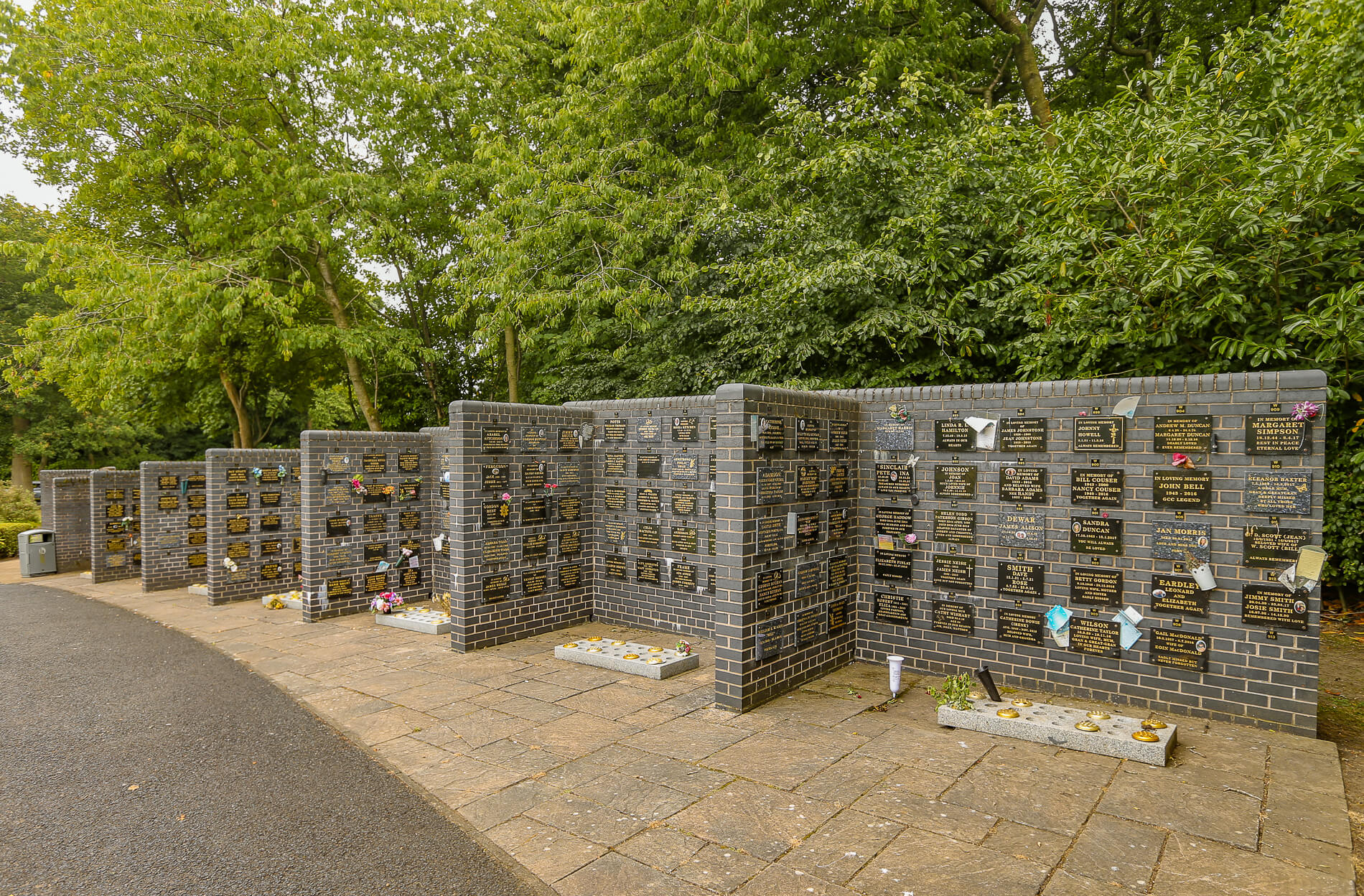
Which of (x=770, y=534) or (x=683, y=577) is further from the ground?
(x=770, y=534)

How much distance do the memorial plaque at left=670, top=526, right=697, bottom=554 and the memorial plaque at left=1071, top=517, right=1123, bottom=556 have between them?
13.2 feet

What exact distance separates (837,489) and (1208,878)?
4.05 m

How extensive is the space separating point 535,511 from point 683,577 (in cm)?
205

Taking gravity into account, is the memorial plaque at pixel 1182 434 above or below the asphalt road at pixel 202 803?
above

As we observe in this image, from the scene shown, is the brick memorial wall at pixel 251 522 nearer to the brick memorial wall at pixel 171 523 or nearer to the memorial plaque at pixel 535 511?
the brick memorial wall at pixel 171 523

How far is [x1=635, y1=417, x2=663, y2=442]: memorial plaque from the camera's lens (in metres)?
8.67

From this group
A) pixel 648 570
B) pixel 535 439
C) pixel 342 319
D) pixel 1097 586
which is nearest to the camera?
pixel 1097 586

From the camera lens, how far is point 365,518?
1042 centimetres

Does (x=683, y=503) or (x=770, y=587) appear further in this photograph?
(x=683, y=503)

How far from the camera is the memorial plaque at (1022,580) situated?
6180 millimetres

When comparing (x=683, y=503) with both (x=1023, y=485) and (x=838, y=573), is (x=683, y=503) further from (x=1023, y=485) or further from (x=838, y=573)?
(x=1023, y=485)

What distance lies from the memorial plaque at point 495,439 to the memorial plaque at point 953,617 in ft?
16.9

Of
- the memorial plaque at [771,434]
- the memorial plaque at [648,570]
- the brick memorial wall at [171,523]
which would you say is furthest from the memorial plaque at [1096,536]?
the brick memorial wall at [171,523]

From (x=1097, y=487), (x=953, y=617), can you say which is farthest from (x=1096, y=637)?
(x=1097, y=487)
